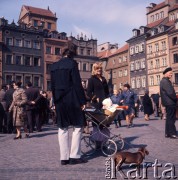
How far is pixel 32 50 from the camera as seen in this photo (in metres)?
53.7

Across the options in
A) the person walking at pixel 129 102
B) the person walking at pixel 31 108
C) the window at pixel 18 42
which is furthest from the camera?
the window at pixel 18 42

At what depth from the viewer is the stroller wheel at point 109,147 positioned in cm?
651

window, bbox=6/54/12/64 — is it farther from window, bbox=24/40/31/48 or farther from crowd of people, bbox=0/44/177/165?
crowd of people, bbox=0/44/177/165

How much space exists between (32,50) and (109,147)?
48.8 meters

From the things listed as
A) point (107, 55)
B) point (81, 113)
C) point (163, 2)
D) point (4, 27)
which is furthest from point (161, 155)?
point (107, 55)

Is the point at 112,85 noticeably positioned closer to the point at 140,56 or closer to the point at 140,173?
the point at 140,56

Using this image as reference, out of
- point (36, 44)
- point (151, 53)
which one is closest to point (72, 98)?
point (36, 44)

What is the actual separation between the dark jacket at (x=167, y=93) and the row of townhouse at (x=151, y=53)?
40.5 meters

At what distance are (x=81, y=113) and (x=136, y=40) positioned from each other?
179 feet

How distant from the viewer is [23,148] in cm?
792

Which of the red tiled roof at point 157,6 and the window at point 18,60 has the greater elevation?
the red tiled roof at point 157,6

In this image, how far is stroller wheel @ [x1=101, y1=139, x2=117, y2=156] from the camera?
21.4 ft

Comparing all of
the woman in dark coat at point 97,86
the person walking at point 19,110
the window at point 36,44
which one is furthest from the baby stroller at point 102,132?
the window at point 36,44

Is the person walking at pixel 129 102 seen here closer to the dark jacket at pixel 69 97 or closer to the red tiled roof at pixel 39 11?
the dark jacket at pixel 69 97
